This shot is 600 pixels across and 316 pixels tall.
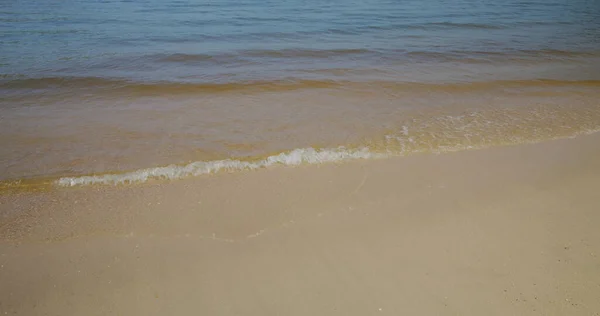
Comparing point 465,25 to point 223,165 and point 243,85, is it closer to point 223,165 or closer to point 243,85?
point 243,85

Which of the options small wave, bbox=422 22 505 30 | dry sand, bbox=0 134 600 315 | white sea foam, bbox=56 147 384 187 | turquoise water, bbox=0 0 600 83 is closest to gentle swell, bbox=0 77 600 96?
turquoise water, bbox=0 0 600 83

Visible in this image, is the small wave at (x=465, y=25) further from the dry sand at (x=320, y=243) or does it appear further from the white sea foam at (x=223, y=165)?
the white sea foam at (x=223, y=165)

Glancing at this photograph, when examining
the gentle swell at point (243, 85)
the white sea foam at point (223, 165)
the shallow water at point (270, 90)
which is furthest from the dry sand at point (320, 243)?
the gentle swell at point (243, 85)

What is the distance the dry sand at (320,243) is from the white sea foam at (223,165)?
0.15m

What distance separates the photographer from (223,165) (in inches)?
145

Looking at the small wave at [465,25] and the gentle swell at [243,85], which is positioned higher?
the small wave at [465,25]

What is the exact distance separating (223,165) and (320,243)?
158 cm

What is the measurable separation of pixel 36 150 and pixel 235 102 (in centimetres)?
284

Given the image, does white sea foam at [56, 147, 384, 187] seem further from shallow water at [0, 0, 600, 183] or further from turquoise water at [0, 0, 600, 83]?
turquoise water at [0, 0, 600, 83]

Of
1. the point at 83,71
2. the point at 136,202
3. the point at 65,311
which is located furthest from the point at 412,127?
the point at 83,71

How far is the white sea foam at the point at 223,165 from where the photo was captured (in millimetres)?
3463

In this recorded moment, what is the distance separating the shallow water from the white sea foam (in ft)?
0.08

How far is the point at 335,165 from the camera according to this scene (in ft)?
12.0

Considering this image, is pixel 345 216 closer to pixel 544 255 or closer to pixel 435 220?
pixel 435 220
